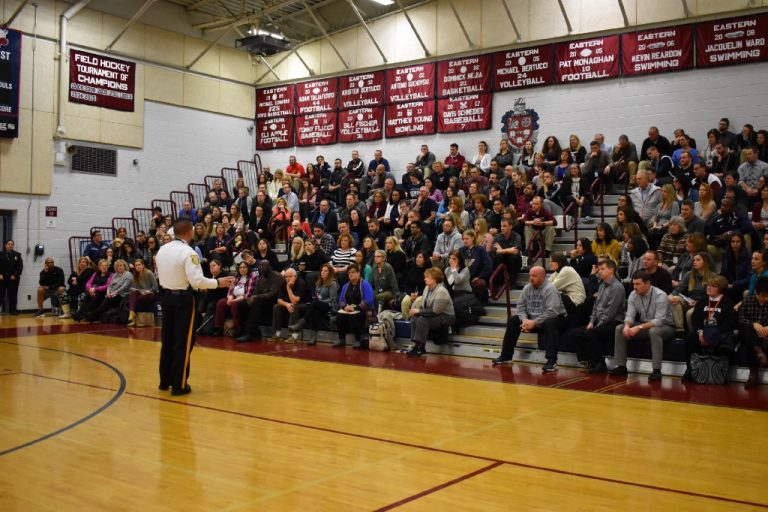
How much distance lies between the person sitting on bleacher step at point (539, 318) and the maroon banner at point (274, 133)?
41.0 ft

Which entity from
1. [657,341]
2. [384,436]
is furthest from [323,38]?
[384,436]

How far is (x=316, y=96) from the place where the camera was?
19.1 meters

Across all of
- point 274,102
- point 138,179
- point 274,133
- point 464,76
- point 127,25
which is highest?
point 127,25

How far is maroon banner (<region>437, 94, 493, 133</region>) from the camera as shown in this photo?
16094 millimetres

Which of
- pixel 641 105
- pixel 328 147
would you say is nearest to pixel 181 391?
pixel 641 105

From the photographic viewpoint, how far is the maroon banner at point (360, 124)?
706 inches

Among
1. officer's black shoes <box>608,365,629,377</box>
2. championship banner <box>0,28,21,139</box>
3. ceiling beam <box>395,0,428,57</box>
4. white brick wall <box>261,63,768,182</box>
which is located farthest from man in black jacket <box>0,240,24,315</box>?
officer's black shoes <box>608,365,629,377</box>

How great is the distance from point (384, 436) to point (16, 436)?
98.7 inches

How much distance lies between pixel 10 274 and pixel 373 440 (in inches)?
507

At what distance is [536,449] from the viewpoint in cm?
464

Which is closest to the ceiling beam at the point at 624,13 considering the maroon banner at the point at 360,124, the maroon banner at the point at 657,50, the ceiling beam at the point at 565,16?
the maroon banner at the point at 657,50

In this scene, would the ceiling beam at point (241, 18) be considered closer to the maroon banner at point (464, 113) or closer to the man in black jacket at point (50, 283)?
the maroon banner at point (464, 113)

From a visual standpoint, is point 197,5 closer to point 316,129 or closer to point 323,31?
point 323,31

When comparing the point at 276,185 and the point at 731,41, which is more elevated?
the point at 731,41
